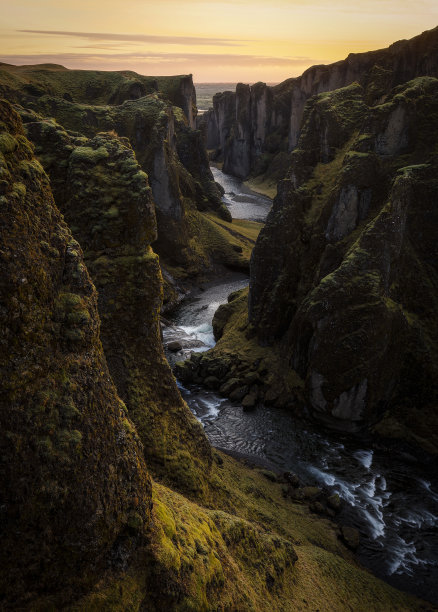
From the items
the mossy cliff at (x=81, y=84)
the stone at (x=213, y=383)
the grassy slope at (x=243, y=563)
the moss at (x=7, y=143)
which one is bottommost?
the stone at (x=213, y=383)

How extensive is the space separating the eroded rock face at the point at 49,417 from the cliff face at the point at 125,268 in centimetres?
861

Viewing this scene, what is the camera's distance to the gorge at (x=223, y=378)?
36.7 feet

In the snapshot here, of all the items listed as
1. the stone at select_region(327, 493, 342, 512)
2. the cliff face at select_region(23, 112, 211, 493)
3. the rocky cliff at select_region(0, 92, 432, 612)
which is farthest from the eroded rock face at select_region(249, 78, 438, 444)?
the rocky cliff at select_region(0, 92, 432, 612)

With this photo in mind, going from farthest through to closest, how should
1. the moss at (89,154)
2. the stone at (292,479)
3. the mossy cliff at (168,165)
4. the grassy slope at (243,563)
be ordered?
1. the mossy cliff at (168,165)
2. the stone at (292,479)
3. the moss at (89,154)
4. the grassy slope at (243,563)

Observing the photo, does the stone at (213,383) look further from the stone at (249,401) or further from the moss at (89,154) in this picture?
the moss at (89,154)

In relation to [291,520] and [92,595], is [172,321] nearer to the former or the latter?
[291,520]

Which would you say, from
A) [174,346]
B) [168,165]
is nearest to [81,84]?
[168,165]

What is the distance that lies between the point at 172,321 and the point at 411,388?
34.9 metres

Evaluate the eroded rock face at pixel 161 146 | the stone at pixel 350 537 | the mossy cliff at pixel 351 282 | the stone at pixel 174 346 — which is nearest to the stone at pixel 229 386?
the mossy cliff at pixel 351 282

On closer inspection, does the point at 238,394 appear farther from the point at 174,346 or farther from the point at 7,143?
the point at 7,143

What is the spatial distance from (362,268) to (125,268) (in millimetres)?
24450

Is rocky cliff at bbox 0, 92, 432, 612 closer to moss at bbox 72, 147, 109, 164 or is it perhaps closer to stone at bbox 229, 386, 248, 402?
moss at bbox 72, 147, 109, 164

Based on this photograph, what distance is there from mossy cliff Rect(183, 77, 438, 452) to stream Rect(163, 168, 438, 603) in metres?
1.87

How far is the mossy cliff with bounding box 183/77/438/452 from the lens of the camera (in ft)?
128
